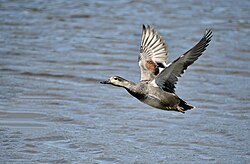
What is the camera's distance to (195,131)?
27.9 feet

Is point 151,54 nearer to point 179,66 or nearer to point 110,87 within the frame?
point 179,66

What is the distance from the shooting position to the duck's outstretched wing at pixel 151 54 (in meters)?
8.04

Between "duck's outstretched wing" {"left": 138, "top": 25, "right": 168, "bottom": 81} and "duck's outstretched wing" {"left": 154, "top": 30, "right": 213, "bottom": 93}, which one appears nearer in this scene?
"duck's outstretched wing" {"left": 154, "top": 30, "right": 213, "bottom": 93}

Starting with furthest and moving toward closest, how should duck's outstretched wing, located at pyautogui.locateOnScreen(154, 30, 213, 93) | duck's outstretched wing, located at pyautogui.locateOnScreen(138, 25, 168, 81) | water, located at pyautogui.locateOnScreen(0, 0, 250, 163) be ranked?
duck's outstretched wing, located at pyautogui.locateOnScreen(138, 25, 168, 81)
water, located at pyautogui.locateOnScreen(0, 0, 250, 163)
duck's outstretched wing, located at pyautogui.locateOnScreen(154, 30, 213, 93)

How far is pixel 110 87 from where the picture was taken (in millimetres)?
10484

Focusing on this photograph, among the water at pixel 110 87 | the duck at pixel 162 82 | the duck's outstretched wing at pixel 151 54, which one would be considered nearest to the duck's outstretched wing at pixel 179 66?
the duck at pixel 162 82

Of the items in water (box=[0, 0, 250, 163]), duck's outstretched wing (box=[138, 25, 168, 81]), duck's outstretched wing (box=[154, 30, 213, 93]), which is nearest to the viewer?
duck's outstretched wing (box=[154, 30, 213, 93])

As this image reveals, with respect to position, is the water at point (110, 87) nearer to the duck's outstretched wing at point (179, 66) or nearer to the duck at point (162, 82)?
the duck at point (162, 82)

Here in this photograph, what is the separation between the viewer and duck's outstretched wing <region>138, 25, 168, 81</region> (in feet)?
26.4

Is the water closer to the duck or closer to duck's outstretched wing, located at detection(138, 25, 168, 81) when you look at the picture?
the duck

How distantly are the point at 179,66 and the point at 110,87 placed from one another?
3.47 meters

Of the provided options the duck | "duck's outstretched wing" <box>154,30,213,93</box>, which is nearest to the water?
the duck

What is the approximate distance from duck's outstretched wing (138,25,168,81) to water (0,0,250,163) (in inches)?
33.2

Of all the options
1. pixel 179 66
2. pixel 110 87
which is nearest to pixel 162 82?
pixel 179 66
